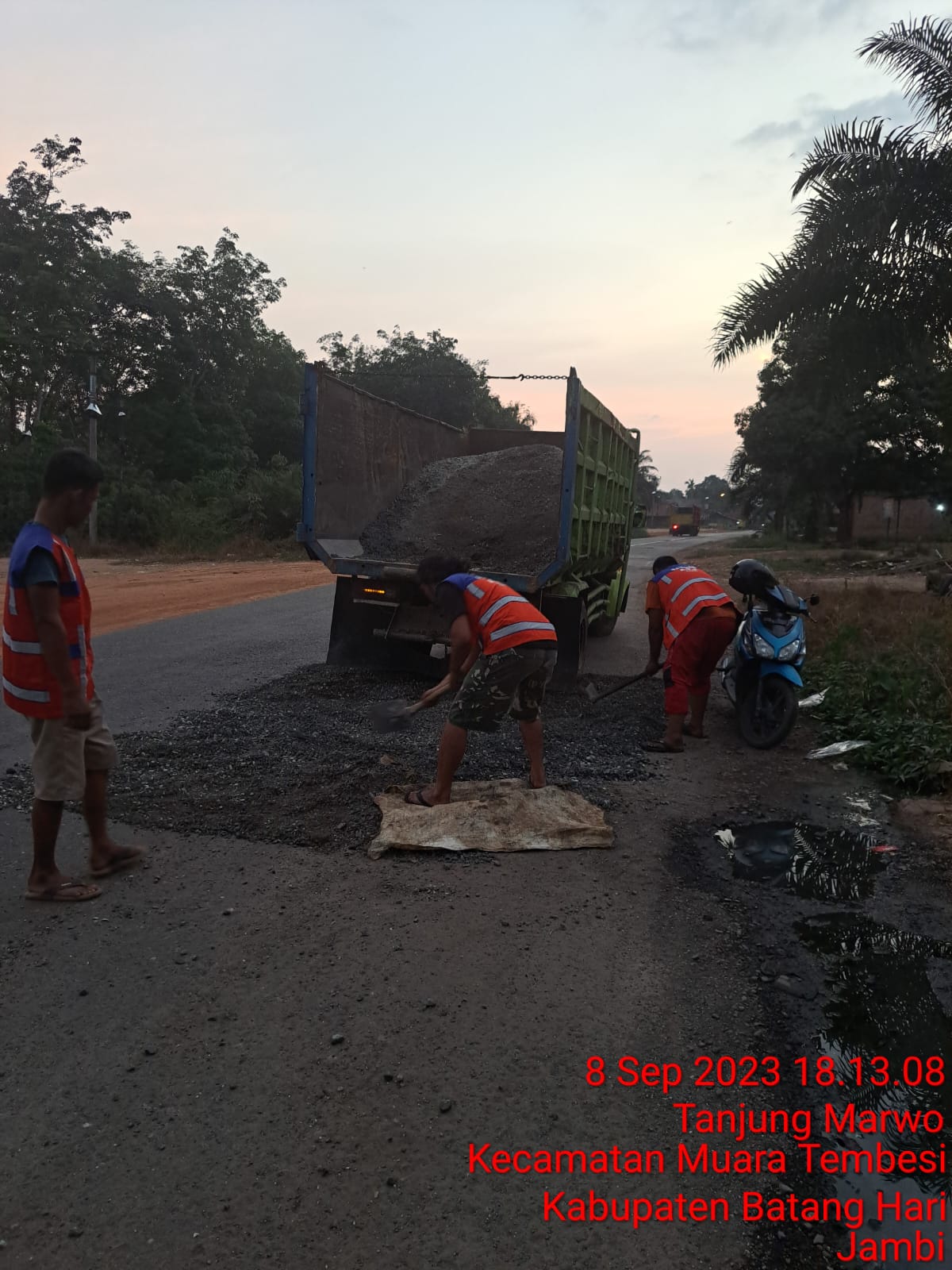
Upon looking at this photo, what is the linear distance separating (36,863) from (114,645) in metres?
6.30

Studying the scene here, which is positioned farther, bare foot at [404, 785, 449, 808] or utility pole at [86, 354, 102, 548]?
utility pole at [86, 354, 102, 548]

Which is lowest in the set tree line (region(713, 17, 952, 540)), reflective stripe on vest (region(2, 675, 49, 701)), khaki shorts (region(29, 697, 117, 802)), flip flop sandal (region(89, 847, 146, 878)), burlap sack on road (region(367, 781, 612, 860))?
flip flop sandal (region(89, 847, 146, 878))

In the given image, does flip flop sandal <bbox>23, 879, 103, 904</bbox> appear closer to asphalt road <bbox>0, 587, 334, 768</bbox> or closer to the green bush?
asphalt road <bbox>0, 587, 334, 768</bbox>

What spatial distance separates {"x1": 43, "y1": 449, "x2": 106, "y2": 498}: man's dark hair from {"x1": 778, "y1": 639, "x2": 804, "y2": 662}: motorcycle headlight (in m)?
4.20

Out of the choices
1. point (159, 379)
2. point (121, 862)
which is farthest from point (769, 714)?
point (159, 379)

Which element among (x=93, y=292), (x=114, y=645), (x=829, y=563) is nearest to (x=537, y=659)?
(x=114, y=645)

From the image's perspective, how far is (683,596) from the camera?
237 inches

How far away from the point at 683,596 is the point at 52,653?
3.94 m

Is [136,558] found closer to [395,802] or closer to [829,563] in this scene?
[829,563]

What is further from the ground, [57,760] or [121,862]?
[57,760]

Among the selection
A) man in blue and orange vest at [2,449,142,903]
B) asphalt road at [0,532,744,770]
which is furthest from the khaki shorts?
asphalt road at [0,532,744,770]

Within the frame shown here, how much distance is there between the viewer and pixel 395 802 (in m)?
4.46

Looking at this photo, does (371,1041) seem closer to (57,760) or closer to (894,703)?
(57,760)

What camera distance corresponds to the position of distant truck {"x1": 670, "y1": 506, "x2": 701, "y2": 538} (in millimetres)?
60531
